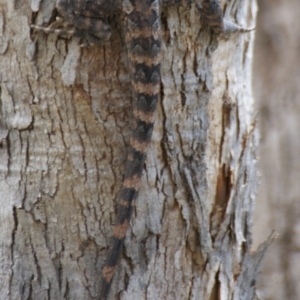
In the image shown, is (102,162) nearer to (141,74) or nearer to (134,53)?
(141,74)

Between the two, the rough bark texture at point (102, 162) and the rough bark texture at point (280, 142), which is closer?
the rough bark texture at point (102, 162)

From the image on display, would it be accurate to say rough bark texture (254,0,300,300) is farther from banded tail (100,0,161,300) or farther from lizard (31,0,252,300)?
banded tail (100,0,161,300)

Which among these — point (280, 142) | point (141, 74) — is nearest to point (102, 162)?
point (141, 74)

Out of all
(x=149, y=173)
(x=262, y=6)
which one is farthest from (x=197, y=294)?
(x=262, y=6)

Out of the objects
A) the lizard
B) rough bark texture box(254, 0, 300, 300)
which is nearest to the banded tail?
the lizard

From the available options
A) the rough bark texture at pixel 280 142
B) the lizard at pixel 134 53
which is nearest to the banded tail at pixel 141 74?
the lizard at pixel 134 53

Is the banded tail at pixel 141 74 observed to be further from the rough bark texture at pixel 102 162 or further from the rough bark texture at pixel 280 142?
the rough bark texture at pixel 280 142
